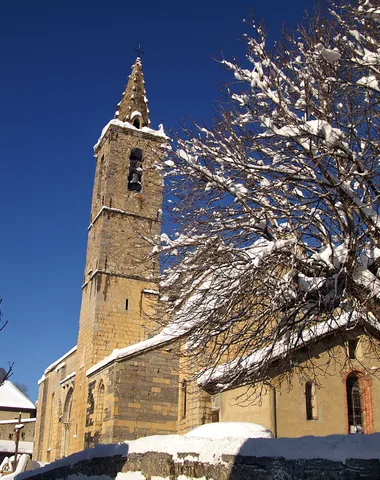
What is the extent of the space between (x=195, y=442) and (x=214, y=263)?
270 centimetres

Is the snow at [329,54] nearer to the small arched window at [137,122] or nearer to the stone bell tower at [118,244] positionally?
the stone bell tower at [118,244]

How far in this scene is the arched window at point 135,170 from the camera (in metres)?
26.4

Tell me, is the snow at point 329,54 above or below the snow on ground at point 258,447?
above

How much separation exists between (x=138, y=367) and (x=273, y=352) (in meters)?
8.77

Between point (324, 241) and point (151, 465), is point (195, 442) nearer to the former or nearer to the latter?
point (151, 465)

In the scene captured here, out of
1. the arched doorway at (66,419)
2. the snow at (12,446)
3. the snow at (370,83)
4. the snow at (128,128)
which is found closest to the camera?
the snow at (370,83)

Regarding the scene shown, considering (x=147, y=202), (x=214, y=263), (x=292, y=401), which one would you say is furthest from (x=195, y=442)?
(x=147, y=202)

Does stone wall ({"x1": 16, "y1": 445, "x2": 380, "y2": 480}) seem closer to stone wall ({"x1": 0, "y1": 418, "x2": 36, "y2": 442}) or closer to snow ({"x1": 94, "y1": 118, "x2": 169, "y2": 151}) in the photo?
snow ({"x1": 94, "y1": 118, "x2": 169, "y2": 151})

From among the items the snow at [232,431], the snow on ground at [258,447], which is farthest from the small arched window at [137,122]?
the snow on ground at [258,447]

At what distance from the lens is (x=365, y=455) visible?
511 cm

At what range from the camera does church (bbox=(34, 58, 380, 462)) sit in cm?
1364

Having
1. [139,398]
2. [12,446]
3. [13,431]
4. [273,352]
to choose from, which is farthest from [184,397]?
[13,431]

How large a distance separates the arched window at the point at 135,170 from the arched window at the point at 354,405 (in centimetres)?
1507

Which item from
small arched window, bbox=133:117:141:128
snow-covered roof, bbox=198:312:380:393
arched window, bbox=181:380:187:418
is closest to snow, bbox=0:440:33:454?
small arched window, bbox=133:117:141:128
